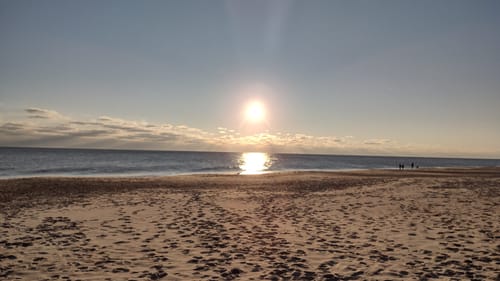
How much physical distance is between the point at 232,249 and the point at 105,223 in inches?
247

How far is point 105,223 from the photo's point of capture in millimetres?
13898

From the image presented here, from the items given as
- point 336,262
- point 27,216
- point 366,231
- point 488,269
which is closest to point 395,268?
point 336,262

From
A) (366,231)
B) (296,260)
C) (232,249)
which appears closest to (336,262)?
(296,260)

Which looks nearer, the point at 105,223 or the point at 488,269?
the point at 488,269

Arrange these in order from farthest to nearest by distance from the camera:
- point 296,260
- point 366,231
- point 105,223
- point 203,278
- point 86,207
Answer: point 86,207, point 105,223, point 366,231, point 296,260, point 203,278

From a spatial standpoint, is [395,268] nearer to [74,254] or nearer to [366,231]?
[366,231]

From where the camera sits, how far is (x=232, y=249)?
1017 centimetres

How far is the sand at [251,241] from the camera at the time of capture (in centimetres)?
831

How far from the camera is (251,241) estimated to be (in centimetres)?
1108

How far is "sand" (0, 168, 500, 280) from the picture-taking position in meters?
8.31

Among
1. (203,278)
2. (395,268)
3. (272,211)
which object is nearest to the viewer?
(203,278)

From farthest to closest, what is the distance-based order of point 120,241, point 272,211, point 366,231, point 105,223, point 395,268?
point 272,211
point 105,223
point 366,231
point 120,241
point 395,268

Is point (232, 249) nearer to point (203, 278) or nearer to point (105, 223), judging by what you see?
point (203, 278)

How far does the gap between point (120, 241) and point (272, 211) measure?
7.52m
